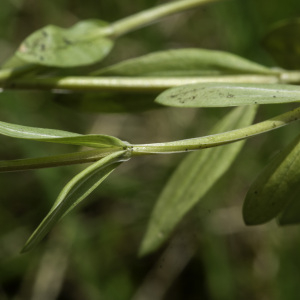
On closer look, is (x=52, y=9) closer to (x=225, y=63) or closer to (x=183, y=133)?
(x=183, y=133)

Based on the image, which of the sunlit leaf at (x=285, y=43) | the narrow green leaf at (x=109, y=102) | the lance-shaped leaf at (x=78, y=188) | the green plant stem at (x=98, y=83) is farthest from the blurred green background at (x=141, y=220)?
the lance-shaped leaf at (x=78, y=188)

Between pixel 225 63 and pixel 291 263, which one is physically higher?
pixel 225 63

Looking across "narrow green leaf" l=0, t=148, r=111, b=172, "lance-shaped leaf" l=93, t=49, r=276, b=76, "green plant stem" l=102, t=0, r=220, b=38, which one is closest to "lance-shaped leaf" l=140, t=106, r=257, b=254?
"lance-shaped leaf" l=93, t=49, r=276, b=76

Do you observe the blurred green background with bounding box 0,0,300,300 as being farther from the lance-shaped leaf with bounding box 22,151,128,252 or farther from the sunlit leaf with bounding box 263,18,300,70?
the lance-shaped leaf with bounding box 22,151,128,252

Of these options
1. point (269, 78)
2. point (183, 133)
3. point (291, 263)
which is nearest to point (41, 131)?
point (269, 78)

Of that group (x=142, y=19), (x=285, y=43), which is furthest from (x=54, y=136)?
(x=285, y=43)

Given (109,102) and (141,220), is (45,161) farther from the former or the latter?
(141,220)

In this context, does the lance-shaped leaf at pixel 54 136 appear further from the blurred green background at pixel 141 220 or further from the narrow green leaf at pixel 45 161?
the blurred green background at pixel 141 220
